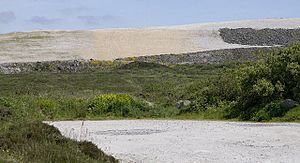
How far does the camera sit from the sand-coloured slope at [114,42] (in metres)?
63.9

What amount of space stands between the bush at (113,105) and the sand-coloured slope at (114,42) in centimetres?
3127

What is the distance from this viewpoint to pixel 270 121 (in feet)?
82.0

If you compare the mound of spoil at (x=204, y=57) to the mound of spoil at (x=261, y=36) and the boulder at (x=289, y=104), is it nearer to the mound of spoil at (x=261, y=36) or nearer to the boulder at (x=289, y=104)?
the mound of spoil at (x=261, y=36)

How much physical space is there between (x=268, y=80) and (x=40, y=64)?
1265 inches

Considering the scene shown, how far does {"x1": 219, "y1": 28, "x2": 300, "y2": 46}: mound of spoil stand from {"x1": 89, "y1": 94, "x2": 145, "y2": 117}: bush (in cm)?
4431

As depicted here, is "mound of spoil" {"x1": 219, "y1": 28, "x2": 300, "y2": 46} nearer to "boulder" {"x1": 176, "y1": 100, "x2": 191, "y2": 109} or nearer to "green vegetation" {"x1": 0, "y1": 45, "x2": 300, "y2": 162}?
"green vegetation" {"x1": 0, "y1": 45, "x2": 300, "y2": 162}

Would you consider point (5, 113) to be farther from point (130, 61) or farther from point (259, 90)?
point (130, 61)

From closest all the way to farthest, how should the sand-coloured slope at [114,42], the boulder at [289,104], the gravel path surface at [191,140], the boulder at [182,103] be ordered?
1. the gravel path surface at [191,140]
2. the boulder at [289,104]
3. the boulder at [182,103]
4. the sand-coloured slope at [114,42]

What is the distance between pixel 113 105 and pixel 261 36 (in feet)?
162

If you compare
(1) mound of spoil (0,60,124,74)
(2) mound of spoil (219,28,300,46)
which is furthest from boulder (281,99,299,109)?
(2) mound of spoil (219,28,300,46)

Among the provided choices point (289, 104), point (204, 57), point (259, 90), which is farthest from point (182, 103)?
point (204, 57)

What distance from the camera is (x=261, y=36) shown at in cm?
7575

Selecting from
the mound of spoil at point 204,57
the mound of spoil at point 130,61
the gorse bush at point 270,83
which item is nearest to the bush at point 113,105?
the gorse bush at point 270,83

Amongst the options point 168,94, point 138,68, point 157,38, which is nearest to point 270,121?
point 168,94
